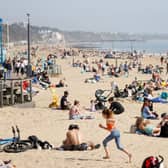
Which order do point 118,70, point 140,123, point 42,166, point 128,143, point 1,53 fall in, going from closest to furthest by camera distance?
point 42,166
point 128,143
point 140,123
point 1,53
point 118,70

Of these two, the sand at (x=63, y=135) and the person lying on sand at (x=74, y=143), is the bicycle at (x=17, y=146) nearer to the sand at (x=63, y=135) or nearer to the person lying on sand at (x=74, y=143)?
the sand at (x=63, y=135)

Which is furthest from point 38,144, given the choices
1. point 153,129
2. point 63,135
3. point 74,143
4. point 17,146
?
point 153,129

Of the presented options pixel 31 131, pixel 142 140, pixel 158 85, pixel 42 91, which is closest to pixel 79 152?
pixel 142 140

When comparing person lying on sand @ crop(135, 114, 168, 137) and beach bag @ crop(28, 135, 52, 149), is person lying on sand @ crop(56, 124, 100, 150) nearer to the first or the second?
beach bag @ crop(28, 135, 52, 149)

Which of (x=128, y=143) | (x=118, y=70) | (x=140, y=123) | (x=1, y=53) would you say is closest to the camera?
(x=128, y=143)

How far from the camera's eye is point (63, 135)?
1245 centimetres

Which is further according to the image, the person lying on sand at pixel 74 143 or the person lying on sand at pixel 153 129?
the person lying on sand at pixel 153 129

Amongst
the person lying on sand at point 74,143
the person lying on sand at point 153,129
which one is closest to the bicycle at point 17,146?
the person lying on sand at point 74,143

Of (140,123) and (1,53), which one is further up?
(1,53)

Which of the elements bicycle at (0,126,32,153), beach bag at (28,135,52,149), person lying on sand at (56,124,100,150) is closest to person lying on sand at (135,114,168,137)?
person lying on sand at (56,124,100,150)

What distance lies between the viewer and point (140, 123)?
40.6 ft

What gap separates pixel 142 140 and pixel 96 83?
49.7 ft

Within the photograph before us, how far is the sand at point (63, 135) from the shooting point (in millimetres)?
9336

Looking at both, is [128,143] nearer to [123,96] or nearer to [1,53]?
[123,96]
